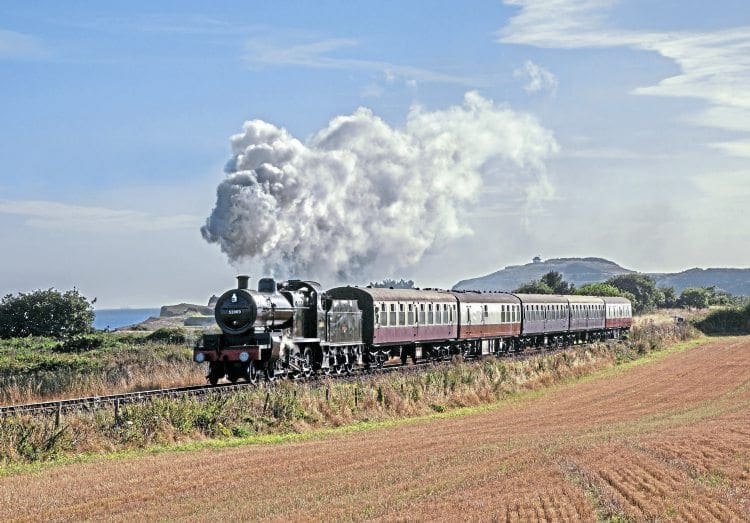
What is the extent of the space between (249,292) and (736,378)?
20919mm

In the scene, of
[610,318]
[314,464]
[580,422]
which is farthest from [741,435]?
[610,318]

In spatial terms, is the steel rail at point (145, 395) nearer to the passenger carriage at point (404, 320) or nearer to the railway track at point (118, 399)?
the railway track at point (118, 399)

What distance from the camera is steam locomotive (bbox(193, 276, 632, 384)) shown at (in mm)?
31500

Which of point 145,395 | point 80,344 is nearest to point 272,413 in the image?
point 145,395

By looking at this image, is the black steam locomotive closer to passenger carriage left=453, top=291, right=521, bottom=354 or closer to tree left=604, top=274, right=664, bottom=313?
passenger carriage left=453, top=291, right=521, bottom=354

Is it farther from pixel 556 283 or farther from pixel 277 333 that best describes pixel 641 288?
pixel 277 333

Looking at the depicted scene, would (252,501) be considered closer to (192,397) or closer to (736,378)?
(192,397)

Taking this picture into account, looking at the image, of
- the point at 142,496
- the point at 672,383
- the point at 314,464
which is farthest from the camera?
the point at 672,383

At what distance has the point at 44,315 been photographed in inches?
2339

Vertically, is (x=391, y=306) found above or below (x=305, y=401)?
above

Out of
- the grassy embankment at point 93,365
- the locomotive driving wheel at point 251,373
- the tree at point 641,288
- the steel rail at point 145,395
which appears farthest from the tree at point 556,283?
the locomotive driving wheel at point 251,373

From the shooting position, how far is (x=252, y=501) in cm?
1591

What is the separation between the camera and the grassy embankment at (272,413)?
20859 millimetres

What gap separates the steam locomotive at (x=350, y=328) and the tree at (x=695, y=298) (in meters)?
88.9
